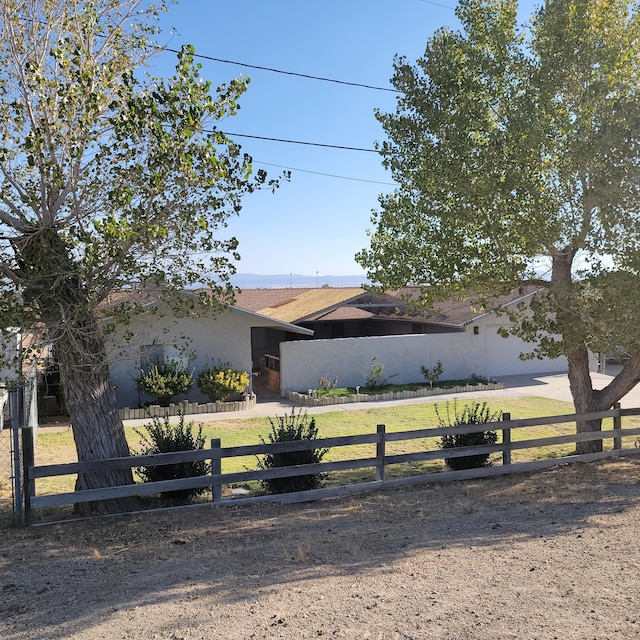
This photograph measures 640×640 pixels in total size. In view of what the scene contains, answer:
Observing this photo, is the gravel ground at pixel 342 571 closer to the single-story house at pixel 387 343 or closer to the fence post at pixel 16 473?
the fence post at pixel 16 473

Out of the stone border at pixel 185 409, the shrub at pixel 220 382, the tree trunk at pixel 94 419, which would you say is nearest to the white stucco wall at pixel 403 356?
the shrub at pixel 220 382

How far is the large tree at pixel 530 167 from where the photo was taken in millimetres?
9344

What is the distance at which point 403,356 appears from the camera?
80.1 feet

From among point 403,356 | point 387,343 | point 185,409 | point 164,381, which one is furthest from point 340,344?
point 164,381

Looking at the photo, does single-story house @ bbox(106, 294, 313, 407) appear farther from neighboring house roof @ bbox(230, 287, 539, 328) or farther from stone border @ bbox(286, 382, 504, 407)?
neighboring house roof @ bbox(230, 287, 539, 328)

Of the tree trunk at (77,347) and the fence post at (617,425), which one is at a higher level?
the tree trunk at (77,347)

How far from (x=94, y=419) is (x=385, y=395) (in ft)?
48.5

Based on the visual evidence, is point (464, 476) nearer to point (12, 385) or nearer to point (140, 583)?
point (140, 583)

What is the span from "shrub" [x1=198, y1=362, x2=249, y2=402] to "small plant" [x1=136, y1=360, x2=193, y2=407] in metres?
0.48

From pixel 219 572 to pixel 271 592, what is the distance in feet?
2.55

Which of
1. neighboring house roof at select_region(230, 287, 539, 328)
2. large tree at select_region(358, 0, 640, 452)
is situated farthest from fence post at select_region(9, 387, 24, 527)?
neighboring house roof at select_region(230, 287, 539, 328)

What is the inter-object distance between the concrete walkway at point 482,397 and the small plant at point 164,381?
0.97m

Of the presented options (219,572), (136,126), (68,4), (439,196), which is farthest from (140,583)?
(439,196)

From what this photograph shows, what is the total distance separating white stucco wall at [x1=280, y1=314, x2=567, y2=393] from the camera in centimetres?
2284
